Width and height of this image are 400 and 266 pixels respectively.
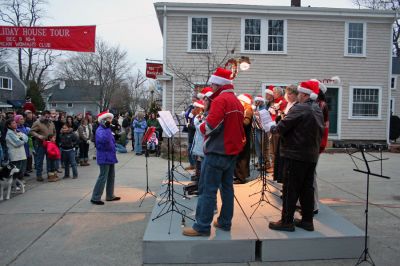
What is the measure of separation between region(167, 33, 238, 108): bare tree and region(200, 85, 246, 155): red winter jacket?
41.0 feet

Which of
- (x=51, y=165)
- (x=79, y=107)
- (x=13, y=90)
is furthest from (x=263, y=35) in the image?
(x=79, y=107)

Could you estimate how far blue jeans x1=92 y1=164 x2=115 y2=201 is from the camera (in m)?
7.14

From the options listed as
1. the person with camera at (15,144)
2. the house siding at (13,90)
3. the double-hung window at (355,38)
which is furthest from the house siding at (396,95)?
the house siding at (13,90)

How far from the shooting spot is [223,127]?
14.6ft

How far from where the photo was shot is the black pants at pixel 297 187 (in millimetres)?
4605

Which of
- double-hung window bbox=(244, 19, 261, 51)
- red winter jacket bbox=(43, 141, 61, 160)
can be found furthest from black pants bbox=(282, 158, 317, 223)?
double-hung window bbox=(244, 19, 261, 51)

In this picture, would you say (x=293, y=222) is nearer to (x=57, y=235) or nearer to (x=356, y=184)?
(x=57, y=235)

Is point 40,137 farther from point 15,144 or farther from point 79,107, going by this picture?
point 79,107

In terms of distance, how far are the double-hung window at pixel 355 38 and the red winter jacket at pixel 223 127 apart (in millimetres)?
14952

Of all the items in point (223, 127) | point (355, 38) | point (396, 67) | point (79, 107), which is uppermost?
point (396, 67)

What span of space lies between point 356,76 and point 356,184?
32.6 feet

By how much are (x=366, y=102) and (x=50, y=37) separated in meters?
14.0

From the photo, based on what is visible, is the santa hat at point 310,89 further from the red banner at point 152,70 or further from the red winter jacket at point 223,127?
the red banner at point 152,70

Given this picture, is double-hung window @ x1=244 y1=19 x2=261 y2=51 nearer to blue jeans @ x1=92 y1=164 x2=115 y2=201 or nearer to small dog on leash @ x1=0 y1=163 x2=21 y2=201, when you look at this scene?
blue jeans @ x1=92 y1=164 x2=115 y2=201
